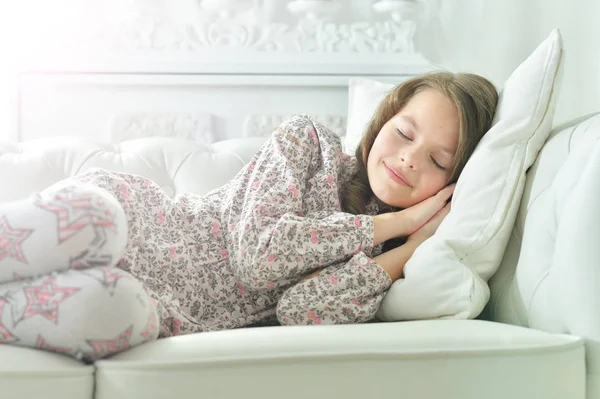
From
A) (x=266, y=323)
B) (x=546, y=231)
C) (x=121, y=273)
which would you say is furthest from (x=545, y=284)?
(x=121, y=273)

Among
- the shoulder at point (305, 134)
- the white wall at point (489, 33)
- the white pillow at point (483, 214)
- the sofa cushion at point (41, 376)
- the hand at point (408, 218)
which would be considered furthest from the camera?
the white wall at point (489, 33)

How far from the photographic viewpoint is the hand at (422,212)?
1.28 meters

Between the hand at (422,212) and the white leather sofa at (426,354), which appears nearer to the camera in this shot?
the white leather sofa at (426,354)

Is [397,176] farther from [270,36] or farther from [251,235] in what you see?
[270,36]

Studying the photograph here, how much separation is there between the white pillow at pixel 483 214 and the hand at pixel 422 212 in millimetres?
53

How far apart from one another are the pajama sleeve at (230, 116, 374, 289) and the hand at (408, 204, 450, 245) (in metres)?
0.10

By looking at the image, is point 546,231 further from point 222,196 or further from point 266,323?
point 222,196

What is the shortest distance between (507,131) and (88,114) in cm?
136

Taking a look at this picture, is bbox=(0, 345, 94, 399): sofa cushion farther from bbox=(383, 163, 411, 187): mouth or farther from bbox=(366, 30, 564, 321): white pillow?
bbox=(383, 163, 411, 187): mouth

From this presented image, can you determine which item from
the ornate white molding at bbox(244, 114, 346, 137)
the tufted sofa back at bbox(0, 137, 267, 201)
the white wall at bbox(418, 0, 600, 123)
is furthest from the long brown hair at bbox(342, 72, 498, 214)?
the white wall at bbox(418, 0, 600, 123)

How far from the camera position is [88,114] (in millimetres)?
2135

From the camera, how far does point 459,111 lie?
1326 millimetres

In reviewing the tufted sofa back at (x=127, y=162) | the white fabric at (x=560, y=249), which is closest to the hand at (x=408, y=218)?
the white fabric at (x=560, y=249)

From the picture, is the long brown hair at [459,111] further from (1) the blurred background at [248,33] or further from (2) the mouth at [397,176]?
(1) the blurred background at [248,33]
